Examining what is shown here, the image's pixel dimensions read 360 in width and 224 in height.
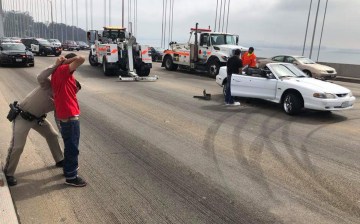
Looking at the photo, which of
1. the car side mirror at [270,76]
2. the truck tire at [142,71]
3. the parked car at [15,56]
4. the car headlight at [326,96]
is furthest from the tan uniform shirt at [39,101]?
the parked car at [15,56]

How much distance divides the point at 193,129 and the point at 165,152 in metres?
1.75

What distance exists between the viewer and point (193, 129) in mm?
7641

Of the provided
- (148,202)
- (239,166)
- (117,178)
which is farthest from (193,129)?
(148,202)

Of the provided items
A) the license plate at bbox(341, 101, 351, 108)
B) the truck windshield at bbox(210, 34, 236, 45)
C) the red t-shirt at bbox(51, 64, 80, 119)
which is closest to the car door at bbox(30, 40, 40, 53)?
the truck windshield at bbox(210, 34, 236, 45)

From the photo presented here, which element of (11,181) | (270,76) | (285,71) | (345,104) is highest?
(285,71)

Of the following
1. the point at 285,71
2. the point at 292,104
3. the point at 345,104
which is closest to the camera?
the point at 345,104

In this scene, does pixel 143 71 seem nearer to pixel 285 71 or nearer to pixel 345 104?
pixel 285 71

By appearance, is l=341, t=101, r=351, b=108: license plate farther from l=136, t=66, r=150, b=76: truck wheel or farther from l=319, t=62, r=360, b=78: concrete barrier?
l=319, t=62, r=360, b=78: concrete barrier

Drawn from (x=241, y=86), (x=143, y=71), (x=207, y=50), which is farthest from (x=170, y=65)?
(x=241, y=86)

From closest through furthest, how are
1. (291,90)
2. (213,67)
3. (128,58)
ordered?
(291,90)
(128,58)
(213,67)

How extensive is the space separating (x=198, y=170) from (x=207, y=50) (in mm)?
15112

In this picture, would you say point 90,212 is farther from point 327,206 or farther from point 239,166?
point 327,206

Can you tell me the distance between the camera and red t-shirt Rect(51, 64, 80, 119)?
4.21 metres

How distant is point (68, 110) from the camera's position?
431 cm
